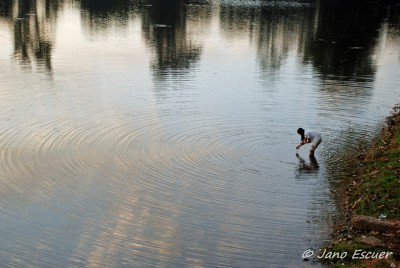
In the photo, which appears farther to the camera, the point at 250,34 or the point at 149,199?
the point at 250,34

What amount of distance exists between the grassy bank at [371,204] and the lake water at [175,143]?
1.99 feet

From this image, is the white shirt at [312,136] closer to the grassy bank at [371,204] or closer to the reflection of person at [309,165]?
the reflection of person at [309,165]

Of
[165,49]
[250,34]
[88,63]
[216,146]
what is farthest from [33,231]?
[250,34]

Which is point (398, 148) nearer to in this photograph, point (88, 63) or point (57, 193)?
point (57, 193)

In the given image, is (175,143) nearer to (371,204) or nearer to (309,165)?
(309,165)

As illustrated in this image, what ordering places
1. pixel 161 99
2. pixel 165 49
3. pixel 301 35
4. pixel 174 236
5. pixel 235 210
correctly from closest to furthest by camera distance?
pixel 174 236 → pixel 235 210 → pixel 161 99 → pixel 165 49 → pixel 301 35

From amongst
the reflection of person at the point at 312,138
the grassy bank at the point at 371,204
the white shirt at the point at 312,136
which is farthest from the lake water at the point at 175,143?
the white shirt at the point at 312,136

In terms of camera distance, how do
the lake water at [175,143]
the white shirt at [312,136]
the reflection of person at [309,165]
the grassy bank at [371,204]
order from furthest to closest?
the white shirt at [312,136]
the reflection of person at [309,165]
the lake water at [175,143]
the grassy bank at [371,204]

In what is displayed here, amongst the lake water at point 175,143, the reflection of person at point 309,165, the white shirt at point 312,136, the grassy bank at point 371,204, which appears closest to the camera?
the grassy bank at point 371,204

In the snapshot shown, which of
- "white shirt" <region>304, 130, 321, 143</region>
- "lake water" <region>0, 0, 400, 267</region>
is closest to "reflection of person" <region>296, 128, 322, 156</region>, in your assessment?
"white shirt" <region>304, 130, 321, 143</region>

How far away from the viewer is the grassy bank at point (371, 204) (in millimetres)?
12039

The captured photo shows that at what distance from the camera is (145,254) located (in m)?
13.2

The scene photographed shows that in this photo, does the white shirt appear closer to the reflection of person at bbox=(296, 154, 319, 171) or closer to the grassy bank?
the reflection of person at bbox=(296, 154, 319, 171)

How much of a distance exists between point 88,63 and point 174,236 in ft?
83.9
